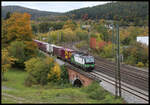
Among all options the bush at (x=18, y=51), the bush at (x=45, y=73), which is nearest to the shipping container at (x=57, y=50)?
the bush at (x=18, y=51)

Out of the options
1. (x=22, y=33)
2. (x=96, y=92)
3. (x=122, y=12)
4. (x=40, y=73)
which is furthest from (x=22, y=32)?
(x=96, y=92)

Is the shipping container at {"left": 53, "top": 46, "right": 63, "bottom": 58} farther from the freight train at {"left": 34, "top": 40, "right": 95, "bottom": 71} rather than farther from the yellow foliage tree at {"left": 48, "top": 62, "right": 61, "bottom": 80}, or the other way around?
the yellow foliage tree at {"left": 48, "top": 62, "right": 61, "bottom": 80}

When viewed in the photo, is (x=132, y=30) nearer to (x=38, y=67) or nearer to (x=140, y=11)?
(x=140, y=11)

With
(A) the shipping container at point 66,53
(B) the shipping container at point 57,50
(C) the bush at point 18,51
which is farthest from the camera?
(B) the shipping container at point 57,50

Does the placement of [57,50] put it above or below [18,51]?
above

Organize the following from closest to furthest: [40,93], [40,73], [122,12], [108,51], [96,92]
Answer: [96,92] → [40,93] → [122,12] → [40,73] → [108,51]

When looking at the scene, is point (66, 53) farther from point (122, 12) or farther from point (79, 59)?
point (122, 12)

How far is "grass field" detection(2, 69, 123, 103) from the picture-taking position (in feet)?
58.8

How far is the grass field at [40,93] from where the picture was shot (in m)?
17.9

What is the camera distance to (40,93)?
73.6 feet

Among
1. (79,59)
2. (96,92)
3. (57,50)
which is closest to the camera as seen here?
(96,92)

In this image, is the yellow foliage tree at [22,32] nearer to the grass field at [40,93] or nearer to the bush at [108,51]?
the grass field at [40,93]

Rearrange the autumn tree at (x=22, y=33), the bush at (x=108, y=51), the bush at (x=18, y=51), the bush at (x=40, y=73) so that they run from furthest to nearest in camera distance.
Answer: the bush at (x=108, y=51)
the autumn tree at (x=22, y=33)
the bush at (x=18, y=51)
the bush at (x=40, y=73)

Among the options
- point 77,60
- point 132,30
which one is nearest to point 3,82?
point 77,60
